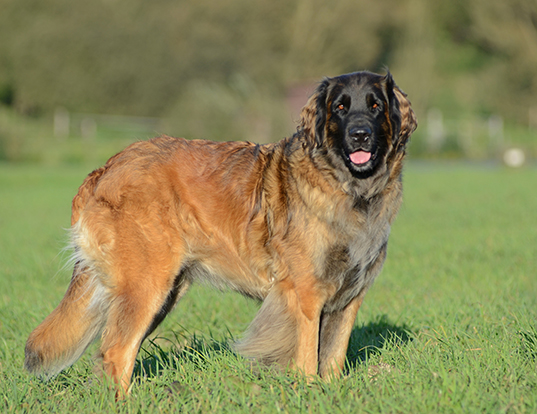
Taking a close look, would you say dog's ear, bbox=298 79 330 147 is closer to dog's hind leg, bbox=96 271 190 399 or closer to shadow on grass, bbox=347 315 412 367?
dog's hind leg, bbox=96 271 190 399

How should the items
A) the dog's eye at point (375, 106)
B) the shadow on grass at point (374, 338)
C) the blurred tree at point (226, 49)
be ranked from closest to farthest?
1. the dog's eye at point (375, 106)
2. the shadow on grass at point (374, 338)
3. the blurred tree at point (226, 49)

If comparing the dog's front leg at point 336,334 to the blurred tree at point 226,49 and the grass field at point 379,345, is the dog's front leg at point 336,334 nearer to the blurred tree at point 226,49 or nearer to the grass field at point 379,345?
the grass field at point 379,345

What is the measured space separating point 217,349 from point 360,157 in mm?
1569

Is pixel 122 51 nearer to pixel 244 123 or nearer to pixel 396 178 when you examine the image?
pixel 244 123

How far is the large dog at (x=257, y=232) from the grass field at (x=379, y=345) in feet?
0.77

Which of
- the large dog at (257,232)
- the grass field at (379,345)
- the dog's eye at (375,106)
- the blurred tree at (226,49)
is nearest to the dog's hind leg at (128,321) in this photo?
the large dog at (257,232)

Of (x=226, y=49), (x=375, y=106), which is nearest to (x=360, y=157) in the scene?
(x=375, y=106)

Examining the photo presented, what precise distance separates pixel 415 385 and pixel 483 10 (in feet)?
144

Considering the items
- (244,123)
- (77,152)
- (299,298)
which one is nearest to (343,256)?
(299,298)

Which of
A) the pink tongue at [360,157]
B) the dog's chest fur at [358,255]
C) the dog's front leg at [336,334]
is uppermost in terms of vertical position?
the pink tongue at [360,157]

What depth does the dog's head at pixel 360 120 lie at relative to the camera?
3.46 metres

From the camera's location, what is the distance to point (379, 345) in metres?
4.02

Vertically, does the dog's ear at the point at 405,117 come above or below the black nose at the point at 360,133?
above

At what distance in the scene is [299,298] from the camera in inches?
134
